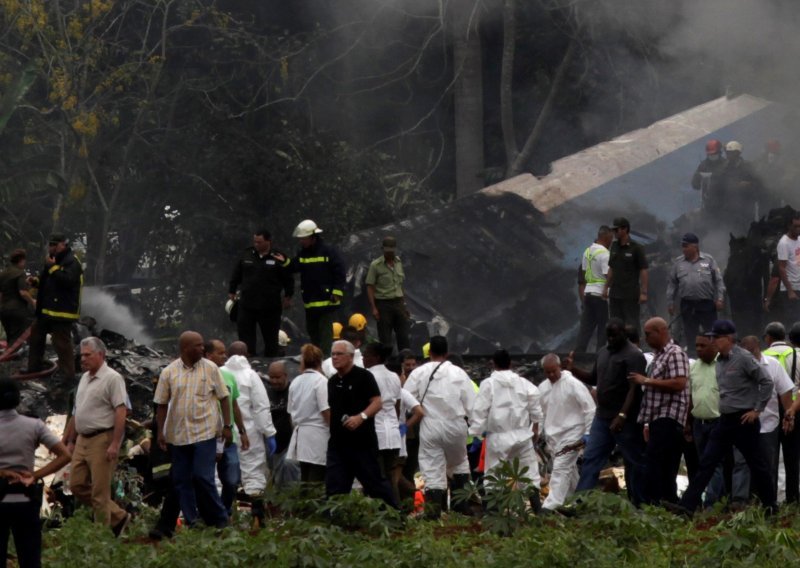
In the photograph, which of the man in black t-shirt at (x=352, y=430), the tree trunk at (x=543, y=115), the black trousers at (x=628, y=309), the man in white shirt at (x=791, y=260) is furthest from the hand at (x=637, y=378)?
the tree trunk at (x=543, y=115)

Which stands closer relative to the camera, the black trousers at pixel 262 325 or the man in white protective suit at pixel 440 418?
the man in white protective suit at pixel 440 418

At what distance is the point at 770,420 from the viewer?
438 inches

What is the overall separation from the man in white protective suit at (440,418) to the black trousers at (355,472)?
4.28 feet

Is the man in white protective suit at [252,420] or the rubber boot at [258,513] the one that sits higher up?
the man in white protective suit at [252,420]

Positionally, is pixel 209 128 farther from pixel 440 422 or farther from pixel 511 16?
pixel 440 422

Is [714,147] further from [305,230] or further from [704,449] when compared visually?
[704,449]

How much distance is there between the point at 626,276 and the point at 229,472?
606 cm

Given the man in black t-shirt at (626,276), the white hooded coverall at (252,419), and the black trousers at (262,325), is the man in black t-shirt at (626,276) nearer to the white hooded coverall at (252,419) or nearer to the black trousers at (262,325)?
the black trousers at (262,325)

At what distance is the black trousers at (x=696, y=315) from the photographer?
52.6 feet

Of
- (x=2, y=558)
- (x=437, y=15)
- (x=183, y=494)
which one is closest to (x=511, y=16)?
(x=437, y=15)

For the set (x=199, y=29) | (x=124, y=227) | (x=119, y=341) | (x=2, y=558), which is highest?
(x=199, y=29)

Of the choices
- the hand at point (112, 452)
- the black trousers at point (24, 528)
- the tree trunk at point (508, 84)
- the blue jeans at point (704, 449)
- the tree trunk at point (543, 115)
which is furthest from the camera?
the tree trunk at point (543, 115)

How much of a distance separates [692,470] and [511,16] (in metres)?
14.3

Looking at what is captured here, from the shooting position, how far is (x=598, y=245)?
16953 mm
